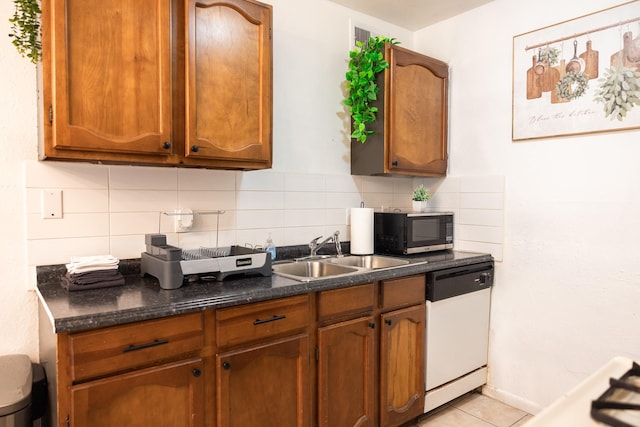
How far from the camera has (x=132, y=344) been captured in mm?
1309

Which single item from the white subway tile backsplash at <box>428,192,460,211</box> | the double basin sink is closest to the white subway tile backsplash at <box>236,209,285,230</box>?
the double basin sink

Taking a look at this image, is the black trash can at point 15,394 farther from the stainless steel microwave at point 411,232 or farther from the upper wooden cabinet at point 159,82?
the stainless steel microwave at point 411,232

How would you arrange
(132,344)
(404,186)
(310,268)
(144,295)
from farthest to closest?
(404,186), (310,268), (144,295), (132,344)

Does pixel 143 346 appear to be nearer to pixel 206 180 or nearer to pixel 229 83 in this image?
pixel 206 180

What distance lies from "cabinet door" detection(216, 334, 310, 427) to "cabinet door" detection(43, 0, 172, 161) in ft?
3.00

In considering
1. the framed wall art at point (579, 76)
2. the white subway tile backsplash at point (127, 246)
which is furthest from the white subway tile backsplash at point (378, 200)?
the white subway tile backsplash at point (127, 246)

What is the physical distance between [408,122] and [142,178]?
1.64 metres

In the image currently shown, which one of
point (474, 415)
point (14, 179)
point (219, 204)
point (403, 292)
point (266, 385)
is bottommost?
point (474, 415)

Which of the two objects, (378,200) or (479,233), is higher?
(378,200)

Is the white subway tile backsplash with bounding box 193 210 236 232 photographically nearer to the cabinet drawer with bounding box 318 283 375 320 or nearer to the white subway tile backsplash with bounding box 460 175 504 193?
the cabinet drawer with bounding box 318 283 375 320

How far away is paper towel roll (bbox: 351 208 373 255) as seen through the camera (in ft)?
8.36

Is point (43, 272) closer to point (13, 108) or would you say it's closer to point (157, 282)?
point (157, 282)

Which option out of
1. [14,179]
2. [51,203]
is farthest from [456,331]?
[14,179]

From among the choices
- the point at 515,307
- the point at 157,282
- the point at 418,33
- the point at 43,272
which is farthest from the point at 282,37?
the point at 515,307
